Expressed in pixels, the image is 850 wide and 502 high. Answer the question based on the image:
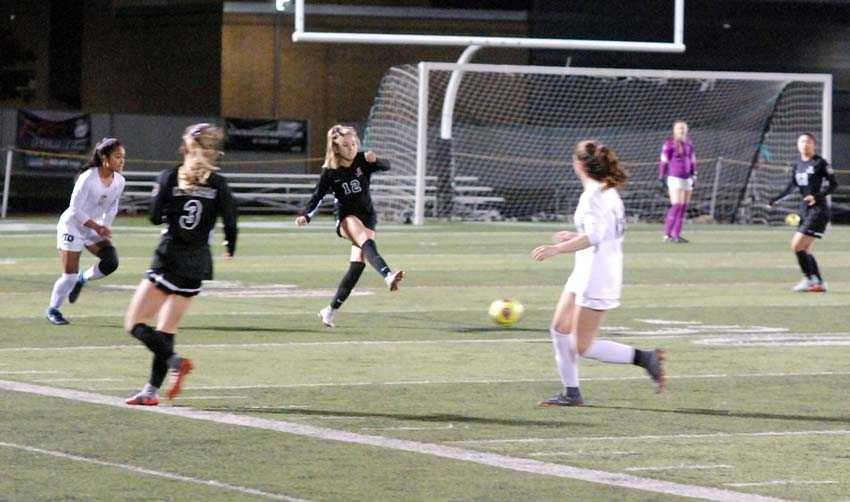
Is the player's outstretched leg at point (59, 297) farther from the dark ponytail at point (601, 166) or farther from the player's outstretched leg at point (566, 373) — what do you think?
the dark ponytail at point (601, 166)

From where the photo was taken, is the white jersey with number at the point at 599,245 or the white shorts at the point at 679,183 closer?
the white jersey with number at the point at 599,245

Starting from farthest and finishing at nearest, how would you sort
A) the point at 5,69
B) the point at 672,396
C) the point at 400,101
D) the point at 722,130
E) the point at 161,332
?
1. the point at 5,69
2. the point at 722,130
3. the point at 400,101
4. the point at 672,396
5. the point at 161,332

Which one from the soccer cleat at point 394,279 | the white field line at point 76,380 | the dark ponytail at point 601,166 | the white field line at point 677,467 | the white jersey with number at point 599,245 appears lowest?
the soccer cleat at point 394,279

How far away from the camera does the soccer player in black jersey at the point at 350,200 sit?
16219 mm

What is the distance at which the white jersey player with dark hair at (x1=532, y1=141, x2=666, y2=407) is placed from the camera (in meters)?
10.9

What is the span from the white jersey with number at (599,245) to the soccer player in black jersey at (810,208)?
1005cm

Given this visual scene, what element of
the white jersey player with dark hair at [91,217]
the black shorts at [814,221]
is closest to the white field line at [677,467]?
the white jersey player with dark hair at [91,217]

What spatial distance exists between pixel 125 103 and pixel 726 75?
742 inches

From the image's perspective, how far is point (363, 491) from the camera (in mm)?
8312

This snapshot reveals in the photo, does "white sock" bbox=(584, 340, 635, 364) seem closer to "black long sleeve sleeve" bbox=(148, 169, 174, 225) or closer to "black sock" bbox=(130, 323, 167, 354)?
"black sock" bbox=(130, 323, 167, 354)

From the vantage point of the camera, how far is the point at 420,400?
1146 centimetres

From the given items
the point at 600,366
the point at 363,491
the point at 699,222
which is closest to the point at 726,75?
the point at 699,222

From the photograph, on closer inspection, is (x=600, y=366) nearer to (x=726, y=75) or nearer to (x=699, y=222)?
(x=726, y=75)

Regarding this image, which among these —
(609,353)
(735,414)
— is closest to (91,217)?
(609,353)
